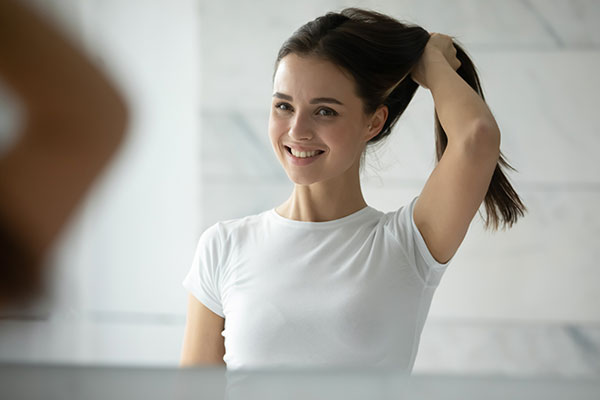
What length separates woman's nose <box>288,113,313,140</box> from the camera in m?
0.47

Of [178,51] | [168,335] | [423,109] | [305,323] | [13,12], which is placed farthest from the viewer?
[168,335]

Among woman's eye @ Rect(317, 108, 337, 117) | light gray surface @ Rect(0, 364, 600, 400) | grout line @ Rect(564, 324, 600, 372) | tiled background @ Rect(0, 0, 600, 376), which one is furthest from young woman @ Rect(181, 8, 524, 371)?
grout line @ Rect(564, 324, 600, 372)

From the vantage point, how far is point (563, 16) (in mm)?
1267

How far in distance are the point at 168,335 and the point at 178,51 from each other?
2.16ft

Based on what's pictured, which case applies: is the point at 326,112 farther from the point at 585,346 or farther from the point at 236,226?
the point at 585,346

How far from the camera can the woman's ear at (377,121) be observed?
0.51 meters

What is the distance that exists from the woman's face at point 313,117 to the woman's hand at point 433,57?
5cm

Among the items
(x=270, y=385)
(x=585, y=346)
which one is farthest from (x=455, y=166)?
(x=585, y=346)

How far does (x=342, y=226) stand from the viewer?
491 mm

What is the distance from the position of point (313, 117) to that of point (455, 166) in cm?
Result: 10

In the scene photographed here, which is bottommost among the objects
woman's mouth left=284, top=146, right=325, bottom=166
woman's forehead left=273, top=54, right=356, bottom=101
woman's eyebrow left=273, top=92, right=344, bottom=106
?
woman's mouth left=284, top=146, right=325, bottom=166

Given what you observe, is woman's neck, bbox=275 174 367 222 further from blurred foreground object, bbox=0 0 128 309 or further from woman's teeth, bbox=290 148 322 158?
blurred foreground object, bbox=0 0 128 309

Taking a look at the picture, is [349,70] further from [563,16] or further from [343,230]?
[563,16]

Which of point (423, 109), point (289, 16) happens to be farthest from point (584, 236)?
point (289, 16)
